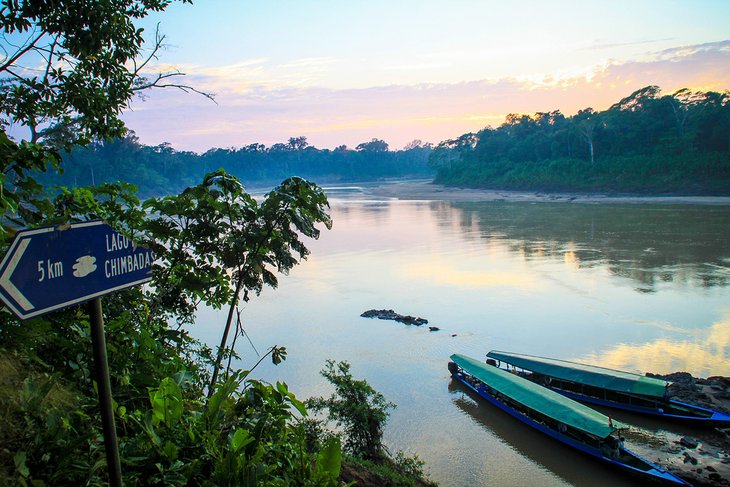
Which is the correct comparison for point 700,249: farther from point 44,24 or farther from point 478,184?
point 478,184

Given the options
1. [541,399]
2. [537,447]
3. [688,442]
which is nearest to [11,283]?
[537,447]

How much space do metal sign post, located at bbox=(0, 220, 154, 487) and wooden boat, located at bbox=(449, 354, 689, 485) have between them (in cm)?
995

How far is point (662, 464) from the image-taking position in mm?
9844

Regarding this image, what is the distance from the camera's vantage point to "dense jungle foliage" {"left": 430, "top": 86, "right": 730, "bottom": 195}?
54875 mm

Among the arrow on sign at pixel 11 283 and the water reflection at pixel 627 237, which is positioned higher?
the arrow on sign at pixel 11 283

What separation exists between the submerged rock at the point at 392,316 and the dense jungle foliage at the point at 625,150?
4591 cm

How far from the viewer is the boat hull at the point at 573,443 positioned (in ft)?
29.8

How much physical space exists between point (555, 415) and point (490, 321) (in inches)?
291

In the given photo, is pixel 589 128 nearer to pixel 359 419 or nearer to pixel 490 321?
pixel 490 321

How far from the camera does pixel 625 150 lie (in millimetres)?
64000

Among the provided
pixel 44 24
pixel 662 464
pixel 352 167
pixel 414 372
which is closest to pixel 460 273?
pixel 414 372

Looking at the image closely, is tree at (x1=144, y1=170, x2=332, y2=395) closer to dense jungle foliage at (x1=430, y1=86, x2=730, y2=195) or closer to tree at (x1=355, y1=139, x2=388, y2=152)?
dense jungle foliage at (x1=430, y1=86, x2=730, y2=195)

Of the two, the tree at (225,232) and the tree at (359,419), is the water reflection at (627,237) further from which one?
the tree at (225,232)

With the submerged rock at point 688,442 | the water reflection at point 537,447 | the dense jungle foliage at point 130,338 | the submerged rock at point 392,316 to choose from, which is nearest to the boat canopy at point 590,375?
the submerged rock at point 688,442
